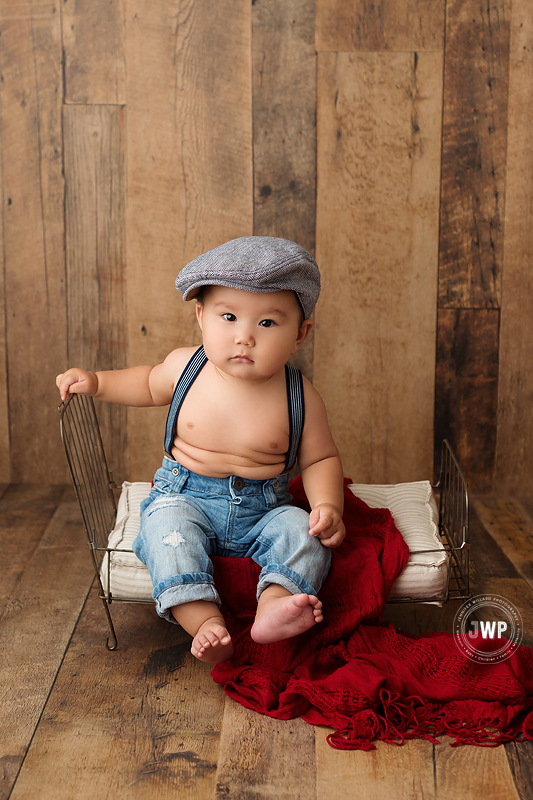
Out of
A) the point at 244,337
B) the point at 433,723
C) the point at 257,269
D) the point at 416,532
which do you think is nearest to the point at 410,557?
the point at 416,532

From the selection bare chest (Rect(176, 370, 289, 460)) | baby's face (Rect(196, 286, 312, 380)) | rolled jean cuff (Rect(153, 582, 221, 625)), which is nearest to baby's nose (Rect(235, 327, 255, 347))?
baby's face (Rect(196, 286, 312, 380))

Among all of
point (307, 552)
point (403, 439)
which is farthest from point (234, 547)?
point (403, 439)

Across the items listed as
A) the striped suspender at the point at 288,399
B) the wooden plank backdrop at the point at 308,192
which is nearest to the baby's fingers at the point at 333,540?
the striped suspender at the point at 288,399

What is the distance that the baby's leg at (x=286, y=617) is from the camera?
1312 mm

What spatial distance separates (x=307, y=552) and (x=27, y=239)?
1.52m

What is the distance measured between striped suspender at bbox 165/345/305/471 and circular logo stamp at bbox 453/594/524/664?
54 centimetres

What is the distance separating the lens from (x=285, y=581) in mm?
1409

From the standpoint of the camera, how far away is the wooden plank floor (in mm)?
1176

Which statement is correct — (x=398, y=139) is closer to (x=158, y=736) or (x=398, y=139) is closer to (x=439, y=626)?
(x=439, y=626)

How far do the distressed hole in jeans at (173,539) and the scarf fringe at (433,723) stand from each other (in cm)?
45

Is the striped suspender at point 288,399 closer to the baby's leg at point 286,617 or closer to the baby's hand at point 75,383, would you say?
the baby's hand at point 75,383

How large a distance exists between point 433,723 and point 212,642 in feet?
1.42

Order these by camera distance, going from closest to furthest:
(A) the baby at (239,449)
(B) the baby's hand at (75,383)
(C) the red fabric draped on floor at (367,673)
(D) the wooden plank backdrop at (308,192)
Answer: (C) the red fabric draped on floor at (367,673), (A) the baby at (239,449), (B) the baby's hand at (75,383), (D) the wooden plank backdrop at (308,192)

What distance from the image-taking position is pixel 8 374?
245cm
